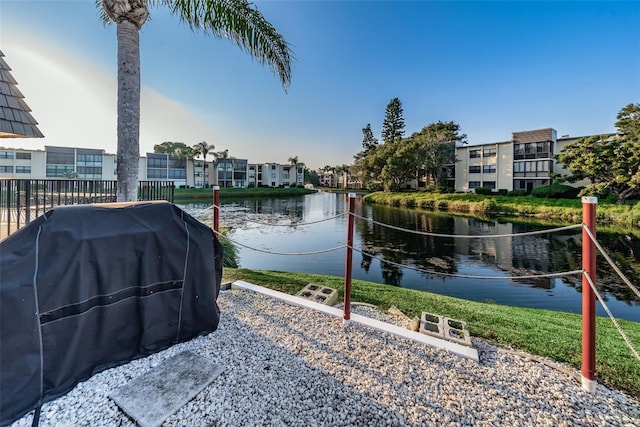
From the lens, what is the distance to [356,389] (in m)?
2.24

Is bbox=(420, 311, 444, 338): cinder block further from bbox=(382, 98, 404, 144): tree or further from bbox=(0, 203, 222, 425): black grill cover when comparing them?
bbox=(382, 98, 404, 144): tree

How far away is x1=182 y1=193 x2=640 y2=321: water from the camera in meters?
7.21

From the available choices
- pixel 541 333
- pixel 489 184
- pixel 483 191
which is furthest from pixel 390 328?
pixel 489 184

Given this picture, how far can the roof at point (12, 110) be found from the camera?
4438 mm

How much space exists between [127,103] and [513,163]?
1558 inches

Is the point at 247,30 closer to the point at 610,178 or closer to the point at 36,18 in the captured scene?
the point at 36,18

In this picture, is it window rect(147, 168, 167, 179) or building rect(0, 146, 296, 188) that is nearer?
building rect(0, 146, 296, 188)

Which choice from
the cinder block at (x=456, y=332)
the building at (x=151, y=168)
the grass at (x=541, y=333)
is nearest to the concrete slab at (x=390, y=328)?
the cinder block at (x=456, y=332)

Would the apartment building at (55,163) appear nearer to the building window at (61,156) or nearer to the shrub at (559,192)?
the building window at (61,156)

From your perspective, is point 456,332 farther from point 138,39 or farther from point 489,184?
point 489,184

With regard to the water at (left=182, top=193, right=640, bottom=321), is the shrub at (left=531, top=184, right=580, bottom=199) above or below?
above

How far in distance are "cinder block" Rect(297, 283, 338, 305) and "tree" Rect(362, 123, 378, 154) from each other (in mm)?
55441

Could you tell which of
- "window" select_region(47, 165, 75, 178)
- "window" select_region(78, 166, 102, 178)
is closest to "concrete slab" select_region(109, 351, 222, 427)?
"window" select_region(47, 165, 75, 178)

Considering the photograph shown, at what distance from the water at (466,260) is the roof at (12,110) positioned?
6.20 m
